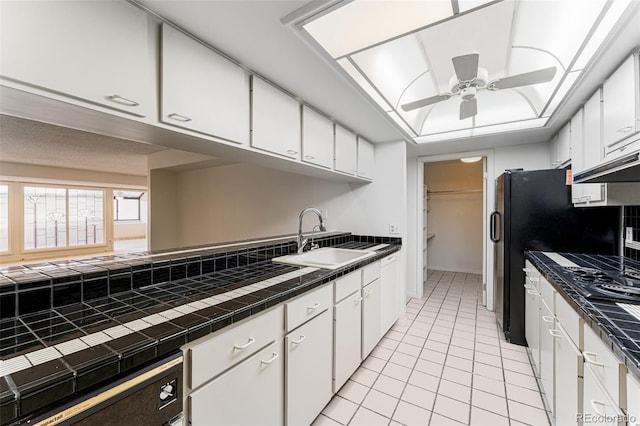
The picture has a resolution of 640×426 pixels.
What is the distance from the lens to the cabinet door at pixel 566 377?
3.66ft

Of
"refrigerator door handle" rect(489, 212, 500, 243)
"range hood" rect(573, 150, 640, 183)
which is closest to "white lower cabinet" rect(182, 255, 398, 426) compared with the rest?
"range hood" rect(573, 150, 640, 183)

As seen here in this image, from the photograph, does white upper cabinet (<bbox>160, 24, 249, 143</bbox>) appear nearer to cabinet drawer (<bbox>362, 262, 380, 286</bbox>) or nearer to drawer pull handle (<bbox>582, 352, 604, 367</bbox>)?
cabinet drawer (<bbox>362, 262, 380, 286</bbox>)

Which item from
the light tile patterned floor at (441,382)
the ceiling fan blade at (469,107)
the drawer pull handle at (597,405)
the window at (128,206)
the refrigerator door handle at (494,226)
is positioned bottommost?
the light tile patterned floor at (441,382)

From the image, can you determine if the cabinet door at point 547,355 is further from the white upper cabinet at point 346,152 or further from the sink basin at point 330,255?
the white upper cabinet at point 346,152

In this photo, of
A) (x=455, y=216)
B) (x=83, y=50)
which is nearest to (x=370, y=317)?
(x=83, y=50)

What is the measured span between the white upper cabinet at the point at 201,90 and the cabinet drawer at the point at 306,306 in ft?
3.13

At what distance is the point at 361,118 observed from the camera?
2365 millimetres

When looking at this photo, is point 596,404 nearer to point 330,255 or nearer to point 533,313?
point 533,313

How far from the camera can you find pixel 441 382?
1.91 metres

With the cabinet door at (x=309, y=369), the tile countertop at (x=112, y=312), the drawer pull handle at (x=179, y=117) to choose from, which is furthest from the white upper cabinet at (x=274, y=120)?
the cabinet door at (x=309, y=369)

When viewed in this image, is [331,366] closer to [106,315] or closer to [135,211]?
[106,315]

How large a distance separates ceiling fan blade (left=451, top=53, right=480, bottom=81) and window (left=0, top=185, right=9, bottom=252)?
291 inches

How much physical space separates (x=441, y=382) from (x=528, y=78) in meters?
2.18

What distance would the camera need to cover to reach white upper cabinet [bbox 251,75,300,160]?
1.57 m
